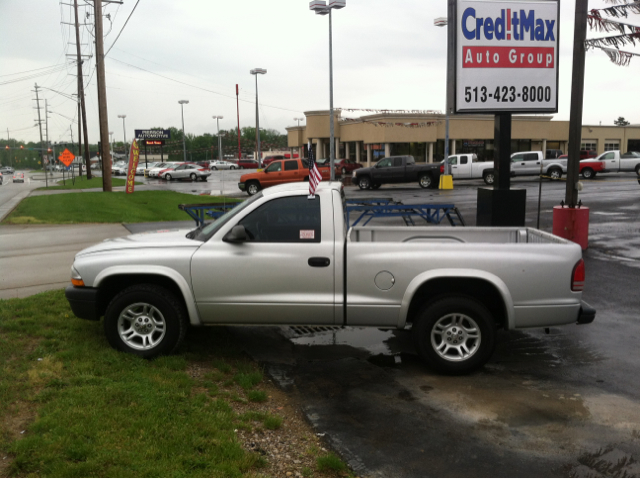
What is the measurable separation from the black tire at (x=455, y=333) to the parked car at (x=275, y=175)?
81.4 feet

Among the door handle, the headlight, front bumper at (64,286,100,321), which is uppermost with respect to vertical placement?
the door handle

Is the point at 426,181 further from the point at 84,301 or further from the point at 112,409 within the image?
the point at 112,409

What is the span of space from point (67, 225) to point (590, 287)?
47.8ft

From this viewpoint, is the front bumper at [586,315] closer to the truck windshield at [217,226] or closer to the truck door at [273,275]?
the truck door at [273,275]

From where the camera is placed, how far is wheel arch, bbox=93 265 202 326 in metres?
5.57

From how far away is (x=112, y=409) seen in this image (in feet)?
14.6

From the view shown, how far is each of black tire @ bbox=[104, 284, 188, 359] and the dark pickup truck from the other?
2831 centimetres

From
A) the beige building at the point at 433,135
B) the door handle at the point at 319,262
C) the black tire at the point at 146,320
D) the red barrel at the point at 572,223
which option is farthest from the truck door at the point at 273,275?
the beige building at the point at 433,135

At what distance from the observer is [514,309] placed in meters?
5.39

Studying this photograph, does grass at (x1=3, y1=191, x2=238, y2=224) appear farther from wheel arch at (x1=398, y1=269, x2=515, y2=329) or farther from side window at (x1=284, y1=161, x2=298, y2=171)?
wheel arch at (x1=398, y1=269, x2=515, y2=329)

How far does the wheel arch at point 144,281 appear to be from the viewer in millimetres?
5570

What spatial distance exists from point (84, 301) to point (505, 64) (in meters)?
7.59

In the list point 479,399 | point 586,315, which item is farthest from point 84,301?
point 586,315

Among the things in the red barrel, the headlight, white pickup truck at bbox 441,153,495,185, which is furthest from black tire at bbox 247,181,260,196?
the headlight
